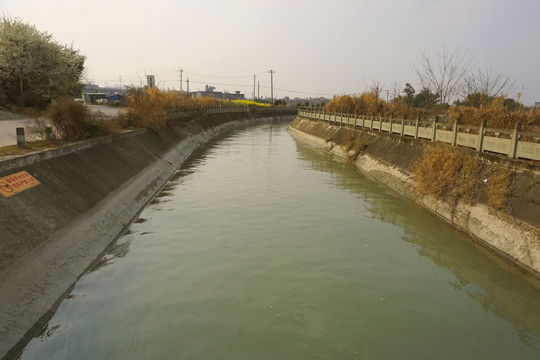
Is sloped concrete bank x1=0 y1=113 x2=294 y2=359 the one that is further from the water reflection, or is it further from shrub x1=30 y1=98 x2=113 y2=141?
the water reflection

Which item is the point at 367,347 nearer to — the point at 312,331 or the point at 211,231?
the point at 312,331

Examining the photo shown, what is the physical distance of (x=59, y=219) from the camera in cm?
1142

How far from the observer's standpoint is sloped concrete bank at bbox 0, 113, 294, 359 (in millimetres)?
8062

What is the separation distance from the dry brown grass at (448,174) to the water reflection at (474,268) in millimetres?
1192

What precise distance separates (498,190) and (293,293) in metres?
9.03

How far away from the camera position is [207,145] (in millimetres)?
43781

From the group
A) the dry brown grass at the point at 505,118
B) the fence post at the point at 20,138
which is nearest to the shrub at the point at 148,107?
the fence post at the point at 20,138

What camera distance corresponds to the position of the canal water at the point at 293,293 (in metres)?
7.67

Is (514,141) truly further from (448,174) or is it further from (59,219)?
(59,219)

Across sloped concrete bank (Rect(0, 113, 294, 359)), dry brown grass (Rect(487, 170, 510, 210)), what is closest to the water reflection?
dry brown grass (Rect(487, 170, 510, 210))

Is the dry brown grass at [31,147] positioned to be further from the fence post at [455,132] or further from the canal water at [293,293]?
the fence post at [455,132]

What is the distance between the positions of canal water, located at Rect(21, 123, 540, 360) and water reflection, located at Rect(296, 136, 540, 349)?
0.05 metres

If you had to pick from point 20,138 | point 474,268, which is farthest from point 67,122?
point 474,268

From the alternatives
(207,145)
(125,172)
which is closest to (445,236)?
(125,172)
